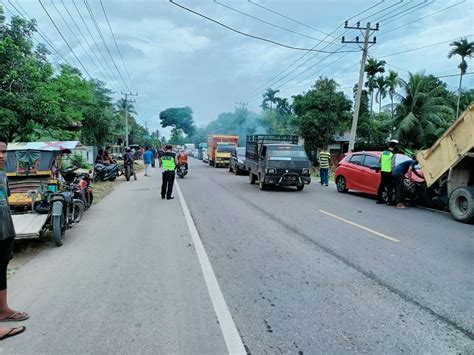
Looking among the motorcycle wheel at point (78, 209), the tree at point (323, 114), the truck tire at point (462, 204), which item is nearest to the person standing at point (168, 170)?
the motorcycle wheel at point (78, 209)

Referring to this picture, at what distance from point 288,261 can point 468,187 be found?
19.7ft

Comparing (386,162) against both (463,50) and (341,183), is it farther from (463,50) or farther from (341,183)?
(463,50)

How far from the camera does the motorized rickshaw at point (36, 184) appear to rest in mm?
6856

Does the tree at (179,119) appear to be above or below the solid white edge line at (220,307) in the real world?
above

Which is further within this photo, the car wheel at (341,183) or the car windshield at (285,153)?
the car windshield at (285,153)

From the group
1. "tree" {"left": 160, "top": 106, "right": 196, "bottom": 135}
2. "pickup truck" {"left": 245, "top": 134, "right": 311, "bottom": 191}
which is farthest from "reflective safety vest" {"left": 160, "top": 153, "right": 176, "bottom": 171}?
"tree" {"left": 160, "top": 106, "right": 196, "bottom": 135}

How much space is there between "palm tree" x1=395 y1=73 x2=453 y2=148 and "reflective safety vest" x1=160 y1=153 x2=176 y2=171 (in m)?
21.9

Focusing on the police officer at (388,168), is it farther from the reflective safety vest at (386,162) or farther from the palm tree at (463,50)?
the palm tree at (463,50)

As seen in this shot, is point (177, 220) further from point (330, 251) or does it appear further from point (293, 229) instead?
point (330, 251)

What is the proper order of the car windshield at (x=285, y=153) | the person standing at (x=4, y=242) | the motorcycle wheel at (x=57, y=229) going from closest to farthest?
the person standing at (x=4, y=242), the motorcycle wheel at (x=57, y=229), the car windshield at (x=285, y=153)

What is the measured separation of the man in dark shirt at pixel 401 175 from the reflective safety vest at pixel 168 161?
708cm

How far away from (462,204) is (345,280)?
6.11 meters

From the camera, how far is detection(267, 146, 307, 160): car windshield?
1554cm

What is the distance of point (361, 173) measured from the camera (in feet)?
44.4
